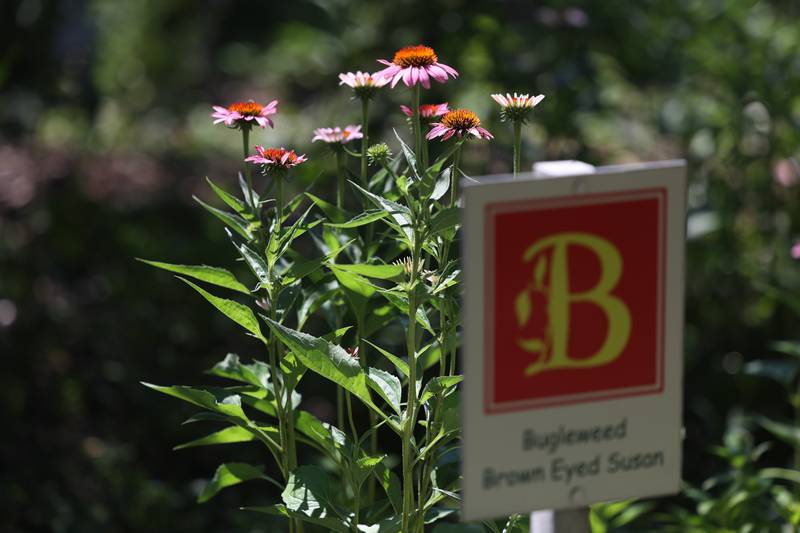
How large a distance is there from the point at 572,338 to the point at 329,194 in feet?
7.80

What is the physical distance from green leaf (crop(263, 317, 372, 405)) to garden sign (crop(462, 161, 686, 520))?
23cm

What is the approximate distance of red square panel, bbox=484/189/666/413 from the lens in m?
0.95

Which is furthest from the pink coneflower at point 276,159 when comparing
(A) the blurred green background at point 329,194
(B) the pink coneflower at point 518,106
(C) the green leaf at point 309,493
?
(A) the blurred green background at point 329,194

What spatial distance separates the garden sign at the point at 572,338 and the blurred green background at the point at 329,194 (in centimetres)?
114

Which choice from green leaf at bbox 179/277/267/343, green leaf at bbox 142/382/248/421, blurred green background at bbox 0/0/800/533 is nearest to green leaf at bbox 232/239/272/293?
green leaf at bbox 179/277/267/343

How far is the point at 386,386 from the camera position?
1.20 metres

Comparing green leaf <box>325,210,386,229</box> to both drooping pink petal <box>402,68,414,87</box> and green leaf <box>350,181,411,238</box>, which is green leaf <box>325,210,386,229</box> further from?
drooping pink petal <box>402,68,414,87</box>

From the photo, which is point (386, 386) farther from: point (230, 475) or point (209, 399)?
point (230, 475)

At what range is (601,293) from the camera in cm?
98

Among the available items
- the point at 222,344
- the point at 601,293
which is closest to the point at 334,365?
the point at 601,293

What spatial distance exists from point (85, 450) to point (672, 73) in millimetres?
1765

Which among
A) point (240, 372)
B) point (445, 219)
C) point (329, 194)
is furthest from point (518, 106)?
point (329, 194)

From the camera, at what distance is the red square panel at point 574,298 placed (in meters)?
0.95

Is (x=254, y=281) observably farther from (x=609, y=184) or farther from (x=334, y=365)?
(x=609, y=184)
